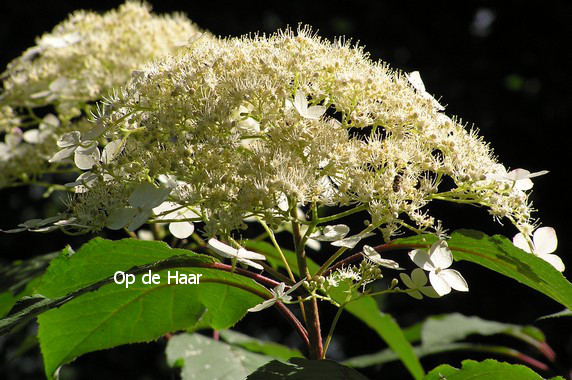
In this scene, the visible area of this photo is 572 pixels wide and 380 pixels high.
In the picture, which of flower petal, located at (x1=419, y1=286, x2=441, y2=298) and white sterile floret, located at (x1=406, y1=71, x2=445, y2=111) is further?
white sterile floret, located at (x1=406, y1=71, x2=445, y2=111)

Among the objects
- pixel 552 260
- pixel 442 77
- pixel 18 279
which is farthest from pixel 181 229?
pixel 442 77

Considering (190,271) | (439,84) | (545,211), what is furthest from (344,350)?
(190,271)

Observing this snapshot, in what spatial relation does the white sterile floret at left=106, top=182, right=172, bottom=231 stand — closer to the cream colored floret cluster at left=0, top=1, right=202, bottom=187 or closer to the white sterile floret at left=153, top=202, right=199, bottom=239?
the white sterile floret at left=153, top=202, right=199, bottom=239

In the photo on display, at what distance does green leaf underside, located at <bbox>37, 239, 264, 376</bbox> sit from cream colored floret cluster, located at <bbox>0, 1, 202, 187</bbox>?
1.04 metres

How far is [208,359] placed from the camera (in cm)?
209

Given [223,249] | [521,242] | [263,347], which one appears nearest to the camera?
[223,249]

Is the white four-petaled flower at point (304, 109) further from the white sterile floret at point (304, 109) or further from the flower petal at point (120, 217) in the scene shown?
the flower petal at point (120, 217)

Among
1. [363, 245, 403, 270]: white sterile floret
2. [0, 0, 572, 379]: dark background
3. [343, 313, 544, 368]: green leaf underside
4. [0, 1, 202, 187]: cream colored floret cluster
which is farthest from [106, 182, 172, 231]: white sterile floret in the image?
[0, 0, 572, 379]: dark background

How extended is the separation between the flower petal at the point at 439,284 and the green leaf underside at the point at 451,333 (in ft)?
4.91

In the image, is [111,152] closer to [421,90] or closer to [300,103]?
[300,103]

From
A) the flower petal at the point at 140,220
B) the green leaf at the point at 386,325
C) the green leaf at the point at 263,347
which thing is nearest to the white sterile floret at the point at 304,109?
the flower petal at the point at 140,220

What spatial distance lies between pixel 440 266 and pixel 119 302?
71 cm

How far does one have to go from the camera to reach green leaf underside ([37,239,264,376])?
1.50 meters

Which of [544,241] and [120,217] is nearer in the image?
[120,217]
